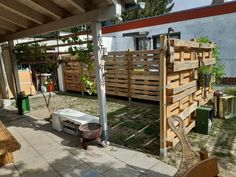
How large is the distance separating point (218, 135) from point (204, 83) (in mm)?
1281

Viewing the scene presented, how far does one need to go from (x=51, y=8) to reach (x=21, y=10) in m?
0.73

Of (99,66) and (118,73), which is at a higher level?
(99,66)

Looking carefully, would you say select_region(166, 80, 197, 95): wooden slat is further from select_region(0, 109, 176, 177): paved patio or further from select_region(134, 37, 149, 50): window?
select_region(134, 37, 149, 50): window

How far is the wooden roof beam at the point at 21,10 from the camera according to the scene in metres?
3.89

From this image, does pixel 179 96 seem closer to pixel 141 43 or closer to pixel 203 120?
pixel 203 120

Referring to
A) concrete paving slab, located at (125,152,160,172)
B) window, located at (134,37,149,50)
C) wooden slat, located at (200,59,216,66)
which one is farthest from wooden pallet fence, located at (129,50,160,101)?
window, located at (134,37,149,50)

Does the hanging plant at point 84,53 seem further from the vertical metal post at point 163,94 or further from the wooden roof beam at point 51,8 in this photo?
the vertical metal post at point 163,94

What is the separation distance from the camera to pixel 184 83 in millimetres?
4250

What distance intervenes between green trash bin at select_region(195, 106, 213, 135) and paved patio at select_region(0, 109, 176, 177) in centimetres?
170

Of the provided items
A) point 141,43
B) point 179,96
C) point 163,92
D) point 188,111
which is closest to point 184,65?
point 179,96

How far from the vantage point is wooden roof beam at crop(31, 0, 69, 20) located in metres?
3.75

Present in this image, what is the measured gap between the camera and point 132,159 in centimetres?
354

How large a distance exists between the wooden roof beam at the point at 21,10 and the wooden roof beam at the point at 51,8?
56 cm

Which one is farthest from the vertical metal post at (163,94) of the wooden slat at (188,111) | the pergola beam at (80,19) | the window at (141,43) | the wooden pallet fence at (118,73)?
the window at (141,43)
